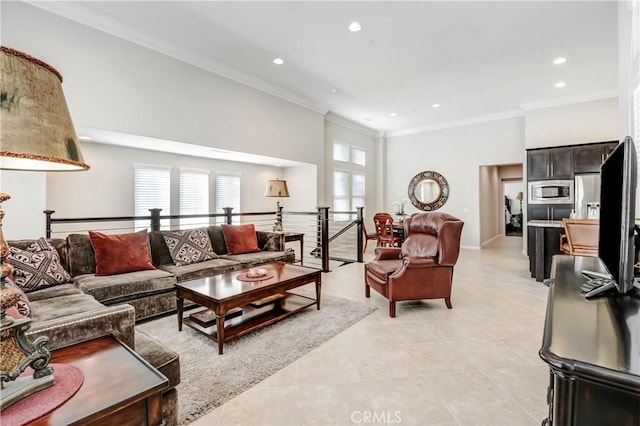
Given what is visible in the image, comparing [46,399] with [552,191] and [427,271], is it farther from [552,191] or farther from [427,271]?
[552,191]

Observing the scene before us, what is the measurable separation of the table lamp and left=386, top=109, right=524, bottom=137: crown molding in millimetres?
8591

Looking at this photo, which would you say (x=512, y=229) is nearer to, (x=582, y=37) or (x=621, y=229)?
(x=582, y=37)

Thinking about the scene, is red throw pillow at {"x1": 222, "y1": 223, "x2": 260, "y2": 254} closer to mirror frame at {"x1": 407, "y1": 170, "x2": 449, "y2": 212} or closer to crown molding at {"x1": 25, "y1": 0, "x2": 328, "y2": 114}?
crown molding at {"x1": 25, "y1": 0, "x2": 328, "y2": 114}

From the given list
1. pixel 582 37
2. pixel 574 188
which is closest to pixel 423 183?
pixel 574 188

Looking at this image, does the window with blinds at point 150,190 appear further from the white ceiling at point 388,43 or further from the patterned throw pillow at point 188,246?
the white ceiling at point 388,43

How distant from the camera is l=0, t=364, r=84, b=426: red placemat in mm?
838

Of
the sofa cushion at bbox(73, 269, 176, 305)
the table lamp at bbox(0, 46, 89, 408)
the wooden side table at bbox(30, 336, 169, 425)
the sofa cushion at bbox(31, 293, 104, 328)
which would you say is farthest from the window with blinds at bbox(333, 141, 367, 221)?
the table lamp at bbox(0, 46, 89, 408)

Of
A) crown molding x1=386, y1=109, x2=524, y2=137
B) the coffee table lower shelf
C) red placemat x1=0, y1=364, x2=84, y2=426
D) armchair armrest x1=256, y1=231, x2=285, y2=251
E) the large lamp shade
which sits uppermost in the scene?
crown molding x1=386, y1=109, x2=524, y2=137

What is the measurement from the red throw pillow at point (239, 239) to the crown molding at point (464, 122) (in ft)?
20.2

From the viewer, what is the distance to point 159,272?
346 centimetres

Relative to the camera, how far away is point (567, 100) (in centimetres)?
639

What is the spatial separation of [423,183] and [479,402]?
745 cm

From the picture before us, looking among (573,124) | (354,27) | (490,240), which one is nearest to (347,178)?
(354,27)

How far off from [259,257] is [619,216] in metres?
3.91
